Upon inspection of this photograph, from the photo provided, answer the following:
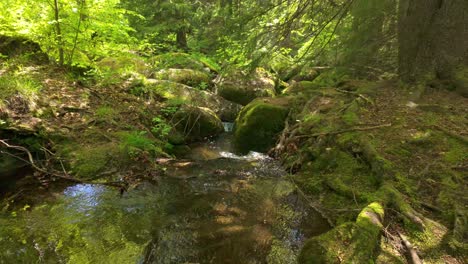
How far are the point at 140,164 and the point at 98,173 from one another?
0.83 metres

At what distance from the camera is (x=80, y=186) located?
5.76 m

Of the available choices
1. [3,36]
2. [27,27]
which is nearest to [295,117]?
[27,27]

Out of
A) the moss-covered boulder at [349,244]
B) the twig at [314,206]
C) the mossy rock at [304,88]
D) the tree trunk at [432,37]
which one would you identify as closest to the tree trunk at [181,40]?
the mossy rock at [304,88]

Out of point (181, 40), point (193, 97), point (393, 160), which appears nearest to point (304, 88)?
point (193, 97)

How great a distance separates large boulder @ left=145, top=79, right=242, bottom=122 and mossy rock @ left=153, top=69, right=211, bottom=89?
2.54ft

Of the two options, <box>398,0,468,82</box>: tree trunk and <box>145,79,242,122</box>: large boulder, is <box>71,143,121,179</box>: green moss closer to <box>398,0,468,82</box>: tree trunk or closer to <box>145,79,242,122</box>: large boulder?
<box>145,79,242,122</box>: large boulder

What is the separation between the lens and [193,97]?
1009cm

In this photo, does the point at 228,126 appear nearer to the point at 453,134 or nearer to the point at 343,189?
the point at 343,189

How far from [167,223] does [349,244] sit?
255cm

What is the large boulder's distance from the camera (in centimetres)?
977

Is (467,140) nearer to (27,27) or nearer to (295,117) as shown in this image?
(295,117)

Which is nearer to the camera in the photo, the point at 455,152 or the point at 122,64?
the point at 455,152

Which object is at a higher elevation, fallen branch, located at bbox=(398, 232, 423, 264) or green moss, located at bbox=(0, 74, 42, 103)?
green moss, located at bbox=(0, 74, 42, 103)

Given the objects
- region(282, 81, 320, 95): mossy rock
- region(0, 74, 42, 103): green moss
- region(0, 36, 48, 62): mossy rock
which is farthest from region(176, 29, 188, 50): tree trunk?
region(0, 74, 42, 103): green moss
